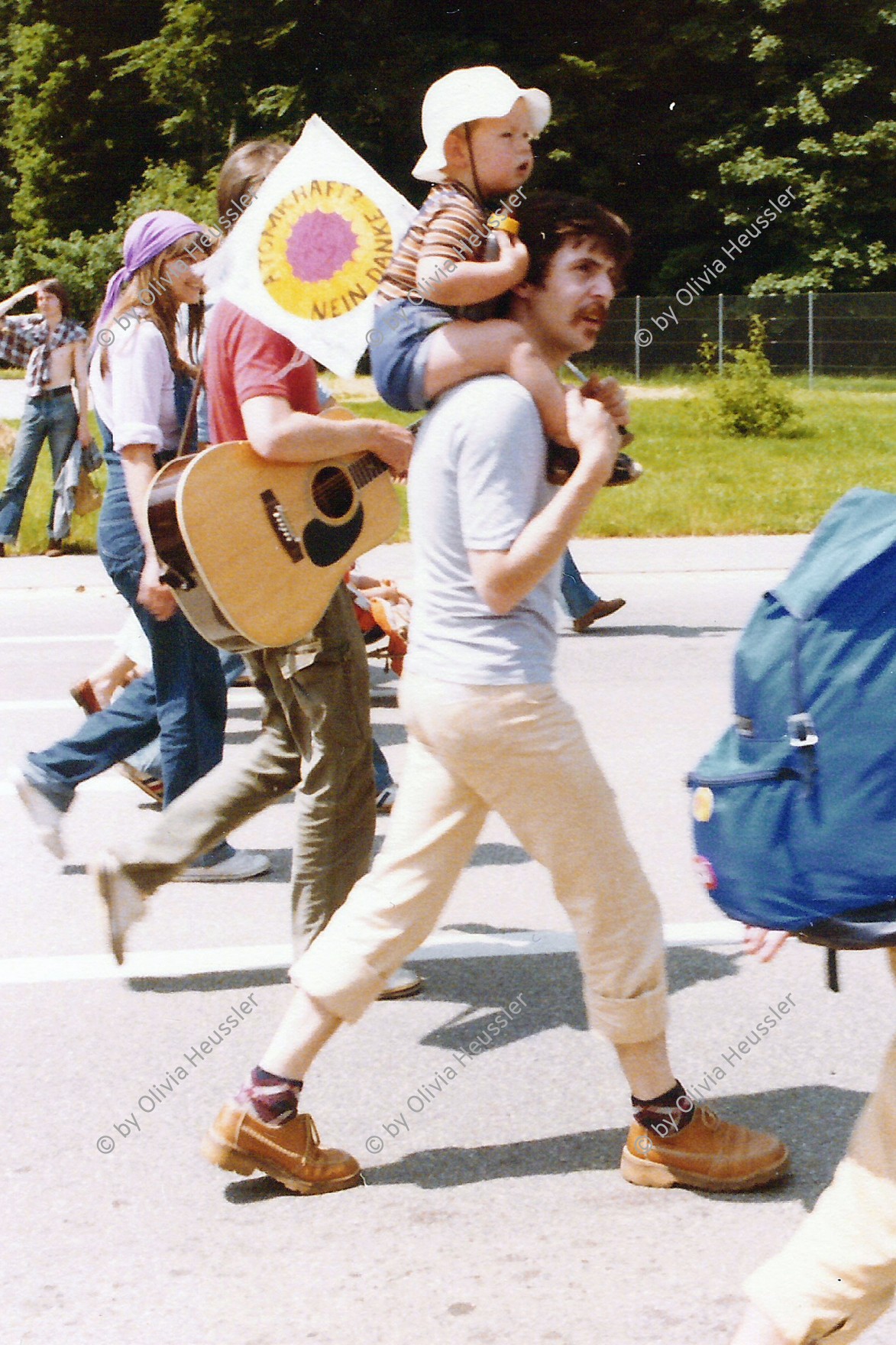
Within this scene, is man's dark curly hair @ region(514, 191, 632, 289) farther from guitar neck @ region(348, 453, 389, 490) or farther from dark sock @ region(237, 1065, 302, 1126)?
dark sock @ region(237, 1065, 302, 1126)

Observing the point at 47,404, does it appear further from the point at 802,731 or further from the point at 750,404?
the point at 750,404

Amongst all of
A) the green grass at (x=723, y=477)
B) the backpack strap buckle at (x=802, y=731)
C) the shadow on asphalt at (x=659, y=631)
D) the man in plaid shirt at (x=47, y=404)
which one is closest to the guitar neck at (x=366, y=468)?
the backpack strap buckle at (x=802, y=731)

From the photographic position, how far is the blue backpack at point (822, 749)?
7.43ft

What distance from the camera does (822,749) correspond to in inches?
90.4

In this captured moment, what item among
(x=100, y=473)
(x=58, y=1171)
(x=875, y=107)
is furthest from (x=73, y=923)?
(x=875, y=107)

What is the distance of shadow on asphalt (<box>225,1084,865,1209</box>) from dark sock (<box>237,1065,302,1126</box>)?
175 millimetres

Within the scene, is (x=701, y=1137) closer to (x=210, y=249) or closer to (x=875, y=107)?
(x=210, y=249)

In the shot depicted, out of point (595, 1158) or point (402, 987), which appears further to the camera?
point (402, 987)

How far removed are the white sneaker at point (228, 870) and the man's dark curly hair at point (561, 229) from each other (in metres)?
2.65

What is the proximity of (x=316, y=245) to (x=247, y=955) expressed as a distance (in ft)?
6.12

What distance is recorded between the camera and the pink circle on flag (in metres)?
3.79

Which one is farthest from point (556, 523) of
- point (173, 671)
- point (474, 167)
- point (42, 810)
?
point (42, 810)

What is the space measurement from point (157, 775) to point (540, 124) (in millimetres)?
3193

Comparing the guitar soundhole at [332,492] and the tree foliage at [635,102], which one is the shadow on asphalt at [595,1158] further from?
the tree foliage at [635,102]
